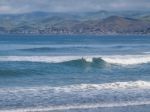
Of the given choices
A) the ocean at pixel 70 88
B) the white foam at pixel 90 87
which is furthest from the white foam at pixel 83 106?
the white foam at pixel 90 87

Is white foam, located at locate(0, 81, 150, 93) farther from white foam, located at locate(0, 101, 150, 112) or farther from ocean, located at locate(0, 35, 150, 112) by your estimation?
white foam, located at locate(0, 101, 150, 112)

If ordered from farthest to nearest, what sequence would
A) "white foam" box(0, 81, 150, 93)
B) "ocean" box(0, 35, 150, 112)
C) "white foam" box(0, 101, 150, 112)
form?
"white foam" box(0, 81, 150, 93)
"ocean" box(0, 35, 150, 112)
"white foam" box(0, 101, 150, 112)

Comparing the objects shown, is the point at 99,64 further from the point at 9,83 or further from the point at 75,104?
the point at 75,104

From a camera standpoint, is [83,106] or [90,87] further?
[90,87]

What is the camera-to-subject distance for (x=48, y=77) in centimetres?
3134

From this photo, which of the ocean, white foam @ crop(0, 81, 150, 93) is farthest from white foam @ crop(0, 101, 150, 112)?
white foam @ crop(0, 81, 150, 93)

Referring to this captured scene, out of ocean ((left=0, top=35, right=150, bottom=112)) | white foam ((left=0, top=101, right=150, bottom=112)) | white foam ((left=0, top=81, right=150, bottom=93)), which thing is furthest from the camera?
white foam ((left=0, top=81, right=150, bottom=93))

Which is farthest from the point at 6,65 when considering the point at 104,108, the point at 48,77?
the point at 104,108

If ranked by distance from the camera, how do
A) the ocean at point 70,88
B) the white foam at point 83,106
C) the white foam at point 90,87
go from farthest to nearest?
the white foam at point 90,87 < the ocean at point 70,88 < the white foam at point 83,106

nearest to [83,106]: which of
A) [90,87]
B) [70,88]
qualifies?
[70,88]

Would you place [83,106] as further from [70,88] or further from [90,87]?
[90,87]

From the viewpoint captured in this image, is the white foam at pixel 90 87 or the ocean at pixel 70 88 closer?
the ocean at pixel 70 88

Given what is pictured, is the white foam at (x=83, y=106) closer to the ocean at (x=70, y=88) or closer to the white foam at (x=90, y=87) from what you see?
the ocean at (x=70, y=88)

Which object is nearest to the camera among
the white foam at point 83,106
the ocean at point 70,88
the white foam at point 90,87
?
the white foam at point 83,106
